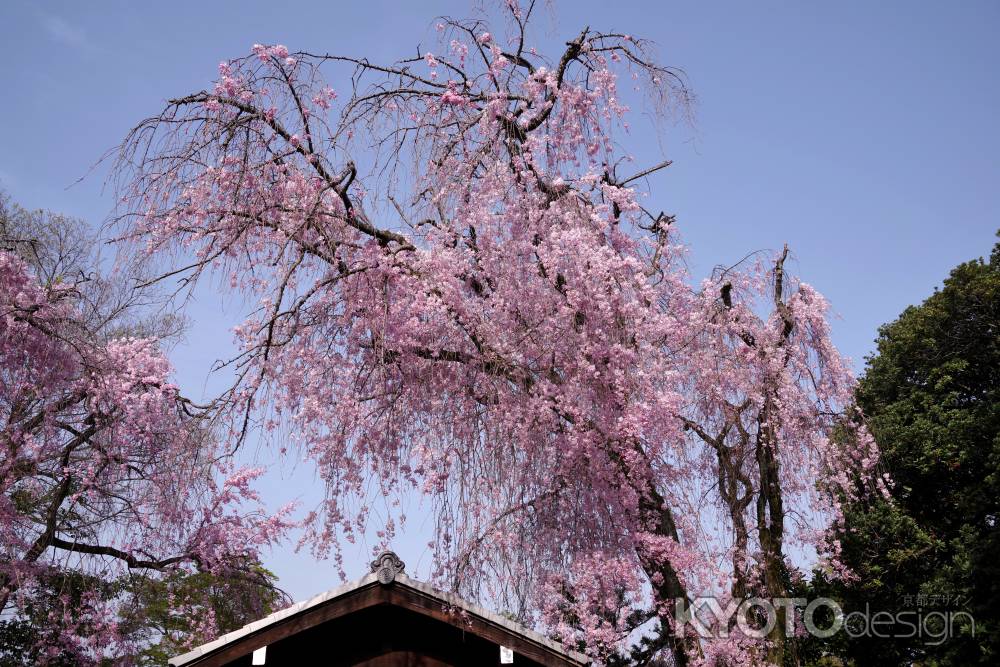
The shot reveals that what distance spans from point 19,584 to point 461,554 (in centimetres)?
739

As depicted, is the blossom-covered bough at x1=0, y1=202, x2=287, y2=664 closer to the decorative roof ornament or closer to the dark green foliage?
the decorative roof ornament

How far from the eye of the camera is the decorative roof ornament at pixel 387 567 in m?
7.57

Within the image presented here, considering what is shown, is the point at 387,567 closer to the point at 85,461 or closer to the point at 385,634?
the point at 385,634

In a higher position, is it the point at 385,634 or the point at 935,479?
the point at 935,479

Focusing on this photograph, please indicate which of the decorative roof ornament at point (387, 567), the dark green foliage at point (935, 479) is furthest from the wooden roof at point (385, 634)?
the dark green foliage at point (935, 479)

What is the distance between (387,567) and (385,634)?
868mm

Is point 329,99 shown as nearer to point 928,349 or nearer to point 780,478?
point 780,478

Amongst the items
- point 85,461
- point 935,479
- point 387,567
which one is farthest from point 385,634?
point 935,479

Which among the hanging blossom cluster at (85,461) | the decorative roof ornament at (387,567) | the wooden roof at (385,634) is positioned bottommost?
the wooden roof at (385,634)

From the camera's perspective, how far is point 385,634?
8.02 metres

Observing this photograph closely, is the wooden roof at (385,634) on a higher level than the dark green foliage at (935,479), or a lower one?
lower

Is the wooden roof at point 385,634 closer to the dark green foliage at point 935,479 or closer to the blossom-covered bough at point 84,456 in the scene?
the blossom-covered bough at point 84,456

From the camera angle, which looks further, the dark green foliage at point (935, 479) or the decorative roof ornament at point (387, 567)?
the dark green foliage at point (935, 479)

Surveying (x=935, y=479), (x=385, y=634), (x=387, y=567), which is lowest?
(x=385, y=634)
